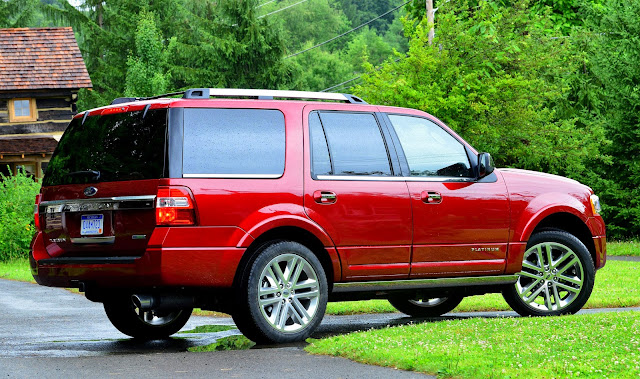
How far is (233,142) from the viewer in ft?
28.1

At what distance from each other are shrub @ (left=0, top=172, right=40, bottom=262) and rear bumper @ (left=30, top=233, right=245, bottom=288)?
1768 centimetres

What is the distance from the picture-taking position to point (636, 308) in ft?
38.8

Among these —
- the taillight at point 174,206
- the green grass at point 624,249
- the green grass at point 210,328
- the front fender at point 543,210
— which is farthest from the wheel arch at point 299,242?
the green grass at point 624,249

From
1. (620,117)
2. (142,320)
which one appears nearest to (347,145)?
(142,320)

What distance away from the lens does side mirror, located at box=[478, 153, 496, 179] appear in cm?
997

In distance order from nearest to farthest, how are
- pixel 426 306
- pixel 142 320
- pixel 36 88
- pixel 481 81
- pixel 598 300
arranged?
1. pixel 142 320
2. pixel 426 306
3. pixel 598 300
4. pixel 481 81
5. pixel 36 88

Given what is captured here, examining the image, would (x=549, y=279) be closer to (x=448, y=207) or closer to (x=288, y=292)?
(x=448, y=207)

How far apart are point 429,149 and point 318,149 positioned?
139 centimetres

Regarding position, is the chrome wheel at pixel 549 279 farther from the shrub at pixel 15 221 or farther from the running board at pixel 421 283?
the shrub at pixel 15 221

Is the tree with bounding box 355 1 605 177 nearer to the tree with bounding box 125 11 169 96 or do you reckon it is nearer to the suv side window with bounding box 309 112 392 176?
the suv side window with bounding box 309 112 392 176

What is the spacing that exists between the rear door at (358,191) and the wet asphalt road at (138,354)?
0.99 meters

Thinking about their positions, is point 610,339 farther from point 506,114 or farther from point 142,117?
point 506,114

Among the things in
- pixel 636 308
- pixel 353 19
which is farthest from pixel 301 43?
pixel 636 308

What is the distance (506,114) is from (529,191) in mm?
13186
